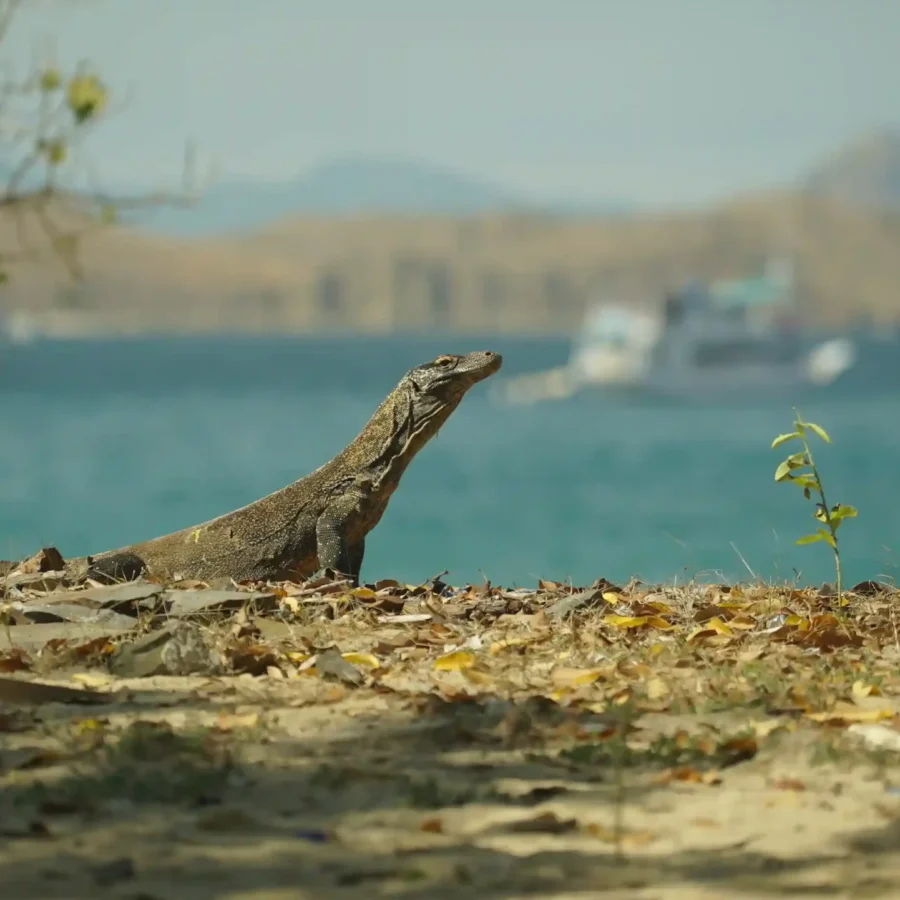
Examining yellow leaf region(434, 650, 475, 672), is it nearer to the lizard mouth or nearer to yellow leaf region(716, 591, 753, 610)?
yellow leaf region(716, 591, 753, 610)

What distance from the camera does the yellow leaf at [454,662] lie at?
575 centimetres

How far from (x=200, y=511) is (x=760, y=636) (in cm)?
5294

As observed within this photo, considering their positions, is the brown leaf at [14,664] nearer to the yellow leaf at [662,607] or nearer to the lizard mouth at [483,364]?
the yellow leaf at [662,607]

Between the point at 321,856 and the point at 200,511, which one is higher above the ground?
the point at 321,856

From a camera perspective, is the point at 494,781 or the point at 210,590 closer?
the point at 494,781

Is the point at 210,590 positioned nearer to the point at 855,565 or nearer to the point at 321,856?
the point at 321,856

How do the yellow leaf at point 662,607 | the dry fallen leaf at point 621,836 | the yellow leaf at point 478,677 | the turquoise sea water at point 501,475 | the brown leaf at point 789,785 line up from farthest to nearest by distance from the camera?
the turquoise sea water at point 501,475
the yellow leaf at point 662,607
the yellow leaf at point 478,677
the brown leaf at point 789,785
the dry fallen leaf at point 621,836

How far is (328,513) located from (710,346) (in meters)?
90.0

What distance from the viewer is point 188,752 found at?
459 centimetres

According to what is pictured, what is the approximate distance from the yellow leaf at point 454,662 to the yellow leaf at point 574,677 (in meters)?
0.31

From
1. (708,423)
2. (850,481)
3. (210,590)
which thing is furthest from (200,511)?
(210,590)

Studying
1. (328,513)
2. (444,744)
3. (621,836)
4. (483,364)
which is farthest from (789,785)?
(483,364)

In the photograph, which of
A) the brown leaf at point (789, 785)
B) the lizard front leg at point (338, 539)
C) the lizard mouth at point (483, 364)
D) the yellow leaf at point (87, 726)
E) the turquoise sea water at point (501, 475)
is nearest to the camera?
the brown leaf at point (789, 785)

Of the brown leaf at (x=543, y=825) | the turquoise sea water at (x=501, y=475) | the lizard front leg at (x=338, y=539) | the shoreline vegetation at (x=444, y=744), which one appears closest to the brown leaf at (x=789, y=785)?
the shoreline vegetation at (x=444, y=744)
